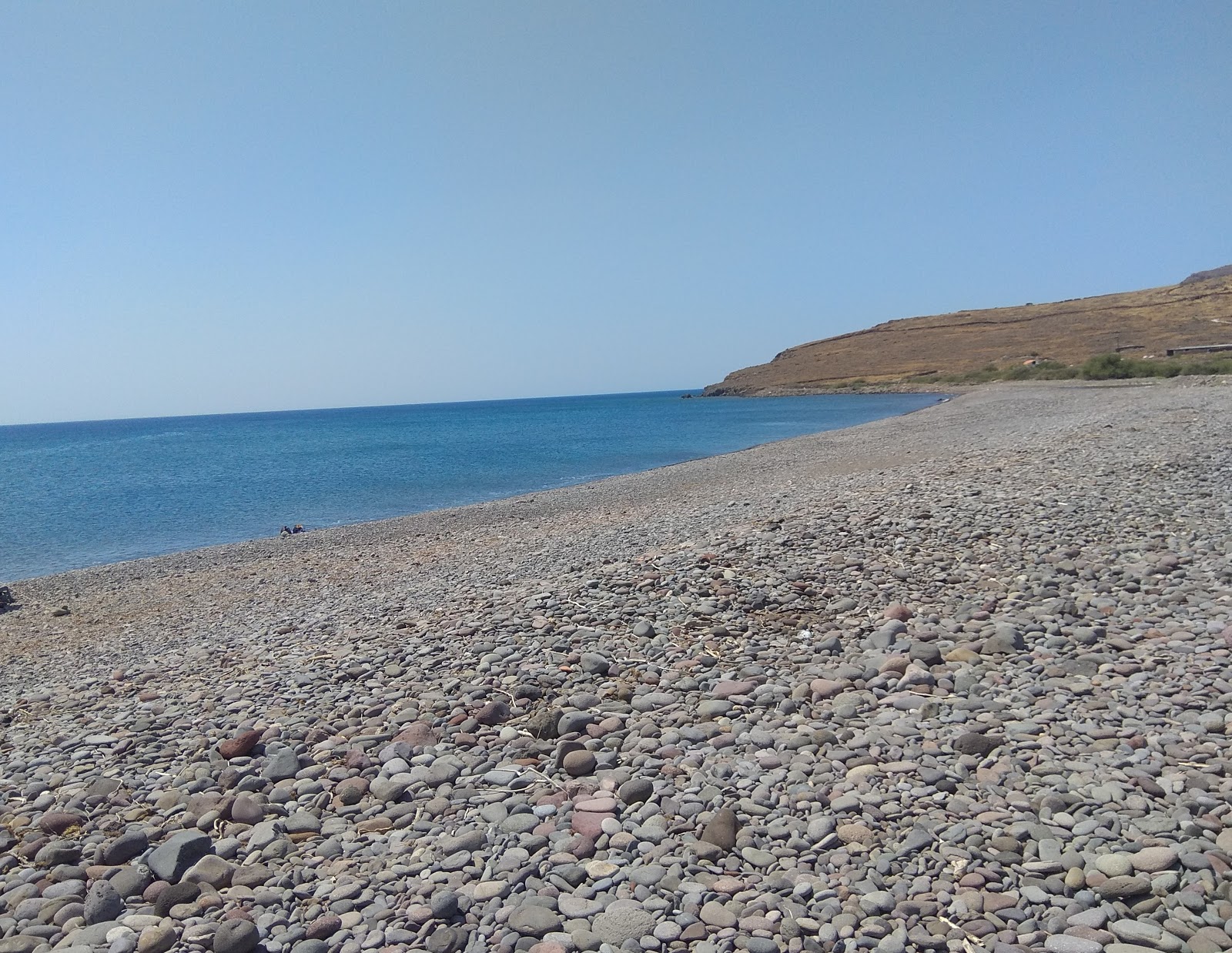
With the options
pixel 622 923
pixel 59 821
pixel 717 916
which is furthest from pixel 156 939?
pixel 717 916

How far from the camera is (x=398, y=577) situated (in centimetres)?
1468

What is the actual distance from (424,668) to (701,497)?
14125 mm

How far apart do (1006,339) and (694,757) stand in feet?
385

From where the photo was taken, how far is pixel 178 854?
460 centimetres

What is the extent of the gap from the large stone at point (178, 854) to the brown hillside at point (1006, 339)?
82.9 meters

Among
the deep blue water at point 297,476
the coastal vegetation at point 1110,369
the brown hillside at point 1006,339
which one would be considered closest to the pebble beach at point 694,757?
the deep blue water at point 297,476

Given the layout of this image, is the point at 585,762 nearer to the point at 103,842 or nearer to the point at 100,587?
the point at 103,842

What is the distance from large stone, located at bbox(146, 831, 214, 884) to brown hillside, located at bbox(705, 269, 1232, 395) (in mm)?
82876

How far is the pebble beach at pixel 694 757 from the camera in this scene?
3.87 meters

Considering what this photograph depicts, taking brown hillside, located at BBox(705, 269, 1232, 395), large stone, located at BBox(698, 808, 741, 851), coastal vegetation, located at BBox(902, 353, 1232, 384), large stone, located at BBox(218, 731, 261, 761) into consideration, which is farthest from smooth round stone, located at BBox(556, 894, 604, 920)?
brown hillside, located at BBox(705, 269, 1232, 395)

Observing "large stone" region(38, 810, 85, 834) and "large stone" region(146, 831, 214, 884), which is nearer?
"large stone" region(146, 831, 214, 884)

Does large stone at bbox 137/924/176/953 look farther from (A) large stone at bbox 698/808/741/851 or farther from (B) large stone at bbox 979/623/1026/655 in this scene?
(B) large stone at bbox 979/623/1026/655

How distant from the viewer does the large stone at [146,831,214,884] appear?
Answer: 14.7 ft

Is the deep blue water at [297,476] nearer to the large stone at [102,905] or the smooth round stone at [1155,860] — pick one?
the large stone at [102,905]
